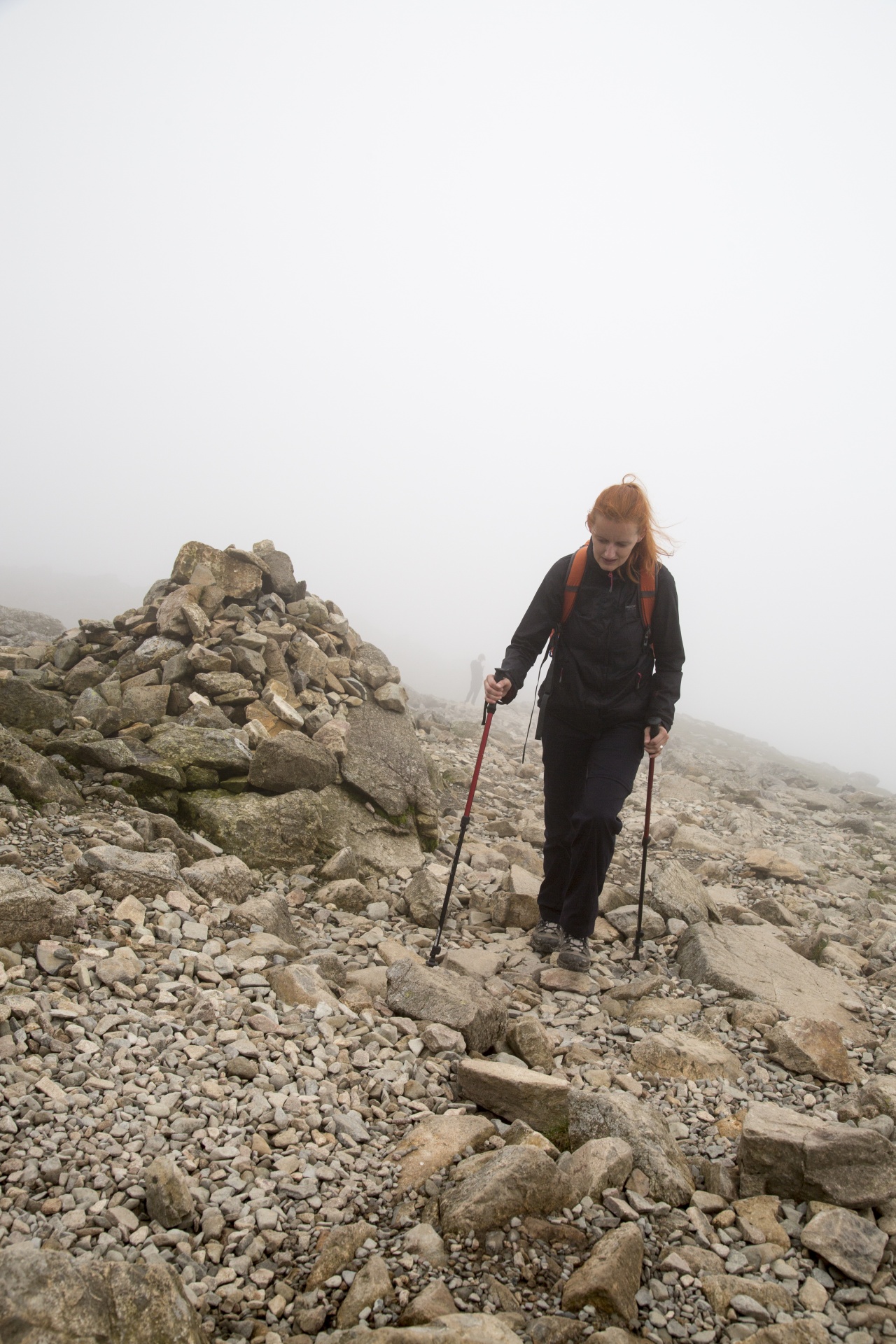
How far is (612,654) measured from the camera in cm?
591

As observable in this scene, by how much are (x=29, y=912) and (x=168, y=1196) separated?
2.25 metres

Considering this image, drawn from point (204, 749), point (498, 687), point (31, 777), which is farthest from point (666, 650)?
point (31, 777)

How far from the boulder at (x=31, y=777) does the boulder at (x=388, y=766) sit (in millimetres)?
2968

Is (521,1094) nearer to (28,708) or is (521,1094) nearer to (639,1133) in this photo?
(639,1133)

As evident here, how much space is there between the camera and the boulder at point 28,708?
7.50 metres

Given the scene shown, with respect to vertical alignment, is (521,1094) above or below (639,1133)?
below

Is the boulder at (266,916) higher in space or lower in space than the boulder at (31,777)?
lower

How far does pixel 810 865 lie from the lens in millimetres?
10672

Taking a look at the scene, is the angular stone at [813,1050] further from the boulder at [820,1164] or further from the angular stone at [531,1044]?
the angular stone at [531,1044]

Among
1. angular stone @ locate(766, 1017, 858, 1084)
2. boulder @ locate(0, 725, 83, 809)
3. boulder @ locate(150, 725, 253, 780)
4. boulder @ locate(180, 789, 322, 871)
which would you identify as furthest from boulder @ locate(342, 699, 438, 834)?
angular stone @ locate(766, 1017, 858, 1084)

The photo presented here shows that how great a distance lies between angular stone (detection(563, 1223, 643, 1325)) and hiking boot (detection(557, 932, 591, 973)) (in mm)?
2954

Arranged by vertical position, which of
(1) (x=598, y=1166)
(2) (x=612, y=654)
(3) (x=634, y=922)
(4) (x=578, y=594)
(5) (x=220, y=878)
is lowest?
(5) (x=220, y=878)

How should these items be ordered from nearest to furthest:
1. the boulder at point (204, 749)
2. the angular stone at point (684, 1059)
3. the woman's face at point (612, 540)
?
the angular stone at point (684, 1059) < the woman's face at point (612, 540) < the boulder at point (204, 749)

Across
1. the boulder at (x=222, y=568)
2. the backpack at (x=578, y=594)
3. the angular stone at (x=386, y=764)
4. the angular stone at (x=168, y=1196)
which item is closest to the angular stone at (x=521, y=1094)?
the angular stone at (x=168, y=1196)
